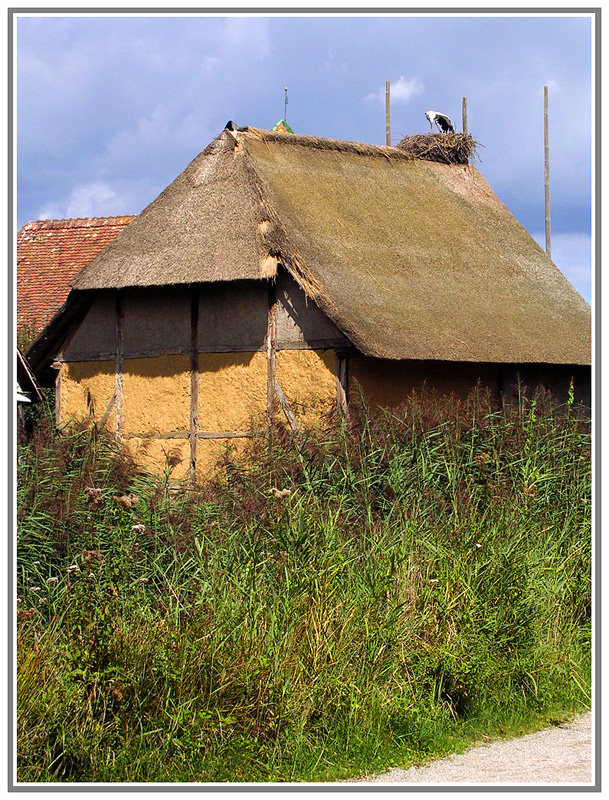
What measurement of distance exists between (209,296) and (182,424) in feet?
5.32

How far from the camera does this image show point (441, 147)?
17.0 meters

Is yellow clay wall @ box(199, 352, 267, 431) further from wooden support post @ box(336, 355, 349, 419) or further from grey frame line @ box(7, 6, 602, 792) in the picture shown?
grey frame line @ box(7, 6, 602, 792)

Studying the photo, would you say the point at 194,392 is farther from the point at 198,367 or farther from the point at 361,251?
the point at 361,251

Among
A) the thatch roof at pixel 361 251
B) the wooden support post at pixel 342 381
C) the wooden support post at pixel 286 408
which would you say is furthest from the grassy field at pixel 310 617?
the thatch roof at pixel 361 251

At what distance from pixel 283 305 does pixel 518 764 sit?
7.46 metres

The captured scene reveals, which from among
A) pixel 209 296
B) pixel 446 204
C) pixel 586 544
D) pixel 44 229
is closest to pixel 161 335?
pixel 209 296

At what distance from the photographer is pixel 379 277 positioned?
12.6m

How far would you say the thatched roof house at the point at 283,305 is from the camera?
11711 millimetres

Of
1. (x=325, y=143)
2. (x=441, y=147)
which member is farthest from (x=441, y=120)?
(x=325, y=143)

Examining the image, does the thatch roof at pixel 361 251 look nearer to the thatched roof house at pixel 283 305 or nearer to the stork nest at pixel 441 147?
the thatched roof house at pixel 283 305

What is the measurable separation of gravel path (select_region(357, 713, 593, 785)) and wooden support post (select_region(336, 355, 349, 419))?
19.3 ft

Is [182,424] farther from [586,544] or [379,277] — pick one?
[586,544]

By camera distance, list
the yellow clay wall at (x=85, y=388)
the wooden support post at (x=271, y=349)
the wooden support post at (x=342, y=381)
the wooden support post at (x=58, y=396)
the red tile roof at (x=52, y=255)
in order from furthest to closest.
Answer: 1. the red tile roof at (x=52, y=255)
2. the wooden support post at (x=58, y=396)
3. the yellow clay wall at (x=85, y=388)
4. the wooden support post at (x=271, y=349)
5. the wooden support post at (x=342, y=381)

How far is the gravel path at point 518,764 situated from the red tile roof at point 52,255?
14.9 meters
